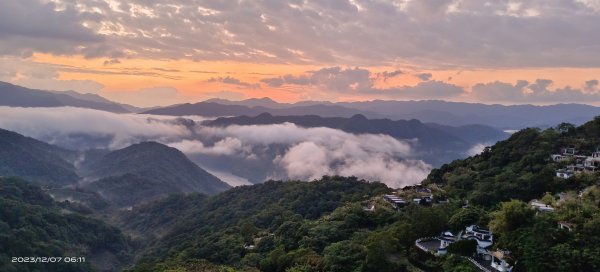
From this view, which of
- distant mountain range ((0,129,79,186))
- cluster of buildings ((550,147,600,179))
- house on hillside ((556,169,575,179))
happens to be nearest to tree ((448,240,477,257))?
house on hillside ((556,169,575,179))

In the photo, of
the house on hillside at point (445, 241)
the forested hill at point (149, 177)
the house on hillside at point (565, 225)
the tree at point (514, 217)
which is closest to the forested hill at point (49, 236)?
the house on hillside at point (445, 241)

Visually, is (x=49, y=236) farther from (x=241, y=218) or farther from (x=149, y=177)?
(x=149, y=177)

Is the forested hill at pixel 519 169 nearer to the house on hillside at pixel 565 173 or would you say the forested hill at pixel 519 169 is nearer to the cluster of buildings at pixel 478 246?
the house on hillside at pixel 565 173

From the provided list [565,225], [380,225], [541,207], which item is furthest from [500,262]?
[380,225]

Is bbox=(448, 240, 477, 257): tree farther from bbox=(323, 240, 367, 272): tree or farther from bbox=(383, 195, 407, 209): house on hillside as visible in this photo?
bbox=(383, 195, 407, 209): house on hillside

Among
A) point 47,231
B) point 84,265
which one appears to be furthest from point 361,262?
point 47,231
